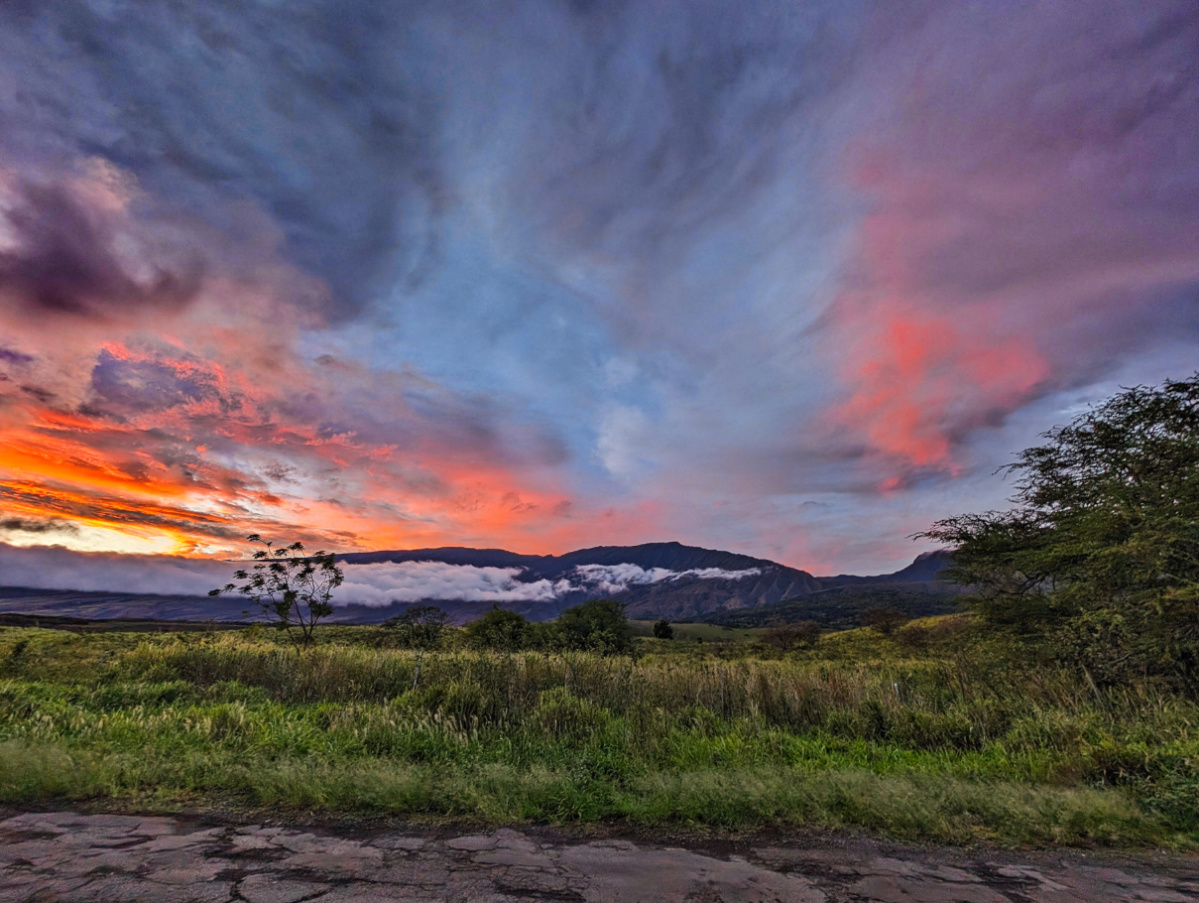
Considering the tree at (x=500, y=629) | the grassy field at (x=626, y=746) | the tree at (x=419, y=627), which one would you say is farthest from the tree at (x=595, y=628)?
the grassy field at (x=626, y=746)

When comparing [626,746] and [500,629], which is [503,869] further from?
[500,629]

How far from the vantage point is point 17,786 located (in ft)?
19.2

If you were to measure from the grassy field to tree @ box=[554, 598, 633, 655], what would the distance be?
1034 inches

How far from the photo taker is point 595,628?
43.2 meters

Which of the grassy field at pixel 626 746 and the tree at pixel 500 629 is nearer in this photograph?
the grassy field at pixel 626 746

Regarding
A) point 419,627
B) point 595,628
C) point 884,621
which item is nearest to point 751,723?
point 419,627

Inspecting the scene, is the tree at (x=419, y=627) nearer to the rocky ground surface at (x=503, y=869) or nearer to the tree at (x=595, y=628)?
the tree at (x=595, y=628)

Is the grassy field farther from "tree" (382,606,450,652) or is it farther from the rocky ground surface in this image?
"tree" (382,606,450,652)

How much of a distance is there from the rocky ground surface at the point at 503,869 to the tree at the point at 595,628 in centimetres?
3261

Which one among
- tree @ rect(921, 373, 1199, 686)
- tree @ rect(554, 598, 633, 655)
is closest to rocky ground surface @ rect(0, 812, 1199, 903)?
tree @ rect(921, 373, 1199, 686)

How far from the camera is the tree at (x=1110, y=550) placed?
11055mm

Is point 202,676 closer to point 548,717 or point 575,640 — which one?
point 548,717

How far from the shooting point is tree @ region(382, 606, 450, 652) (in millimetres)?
31891

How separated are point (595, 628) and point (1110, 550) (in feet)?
117
